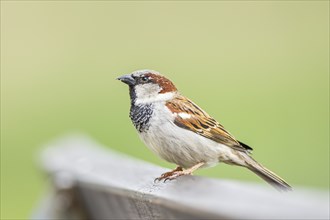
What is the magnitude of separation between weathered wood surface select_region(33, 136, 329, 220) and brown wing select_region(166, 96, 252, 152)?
9.7 inches

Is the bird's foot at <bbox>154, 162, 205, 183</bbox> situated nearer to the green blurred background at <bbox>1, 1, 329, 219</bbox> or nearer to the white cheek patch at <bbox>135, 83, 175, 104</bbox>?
the white cheek patch at <bbox>135, 83, 175, 104</bbox>

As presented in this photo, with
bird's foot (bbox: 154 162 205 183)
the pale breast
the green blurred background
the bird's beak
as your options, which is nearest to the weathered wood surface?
bird's foot (bbox: 154 162 205 183)

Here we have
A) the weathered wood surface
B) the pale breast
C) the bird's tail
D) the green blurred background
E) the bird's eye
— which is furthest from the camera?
the green blurred background

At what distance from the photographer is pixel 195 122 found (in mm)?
3260

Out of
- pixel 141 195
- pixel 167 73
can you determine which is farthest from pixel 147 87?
pixel 167 73

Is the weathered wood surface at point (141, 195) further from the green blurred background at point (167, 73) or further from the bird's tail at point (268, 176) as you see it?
the green blurred background at point (167, 73)

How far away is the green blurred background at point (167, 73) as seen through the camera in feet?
24.5

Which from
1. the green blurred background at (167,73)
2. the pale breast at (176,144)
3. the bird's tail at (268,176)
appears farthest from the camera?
the green blurred background at (167,73)

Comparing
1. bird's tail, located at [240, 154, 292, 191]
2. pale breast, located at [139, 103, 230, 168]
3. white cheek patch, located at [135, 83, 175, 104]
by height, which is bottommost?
bird's tail, located at [240, 154, 292, 191]

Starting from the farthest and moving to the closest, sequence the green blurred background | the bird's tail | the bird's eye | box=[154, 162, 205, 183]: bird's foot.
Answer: the green blurred background < the bird's eye < the bird's tail < box=[154, 162, 205, 183]: bird's foot

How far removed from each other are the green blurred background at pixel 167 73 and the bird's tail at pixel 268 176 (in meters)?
2.45

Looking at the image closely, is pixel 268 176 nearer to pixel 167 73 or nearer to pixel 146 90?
pixel 146 90

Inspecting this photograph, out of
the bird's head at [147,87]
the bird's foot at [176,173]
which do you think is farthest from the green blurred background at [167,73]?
the bird's foot at [176,173]

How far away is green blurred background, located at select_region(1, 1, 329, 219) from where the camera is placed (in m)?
7.47
